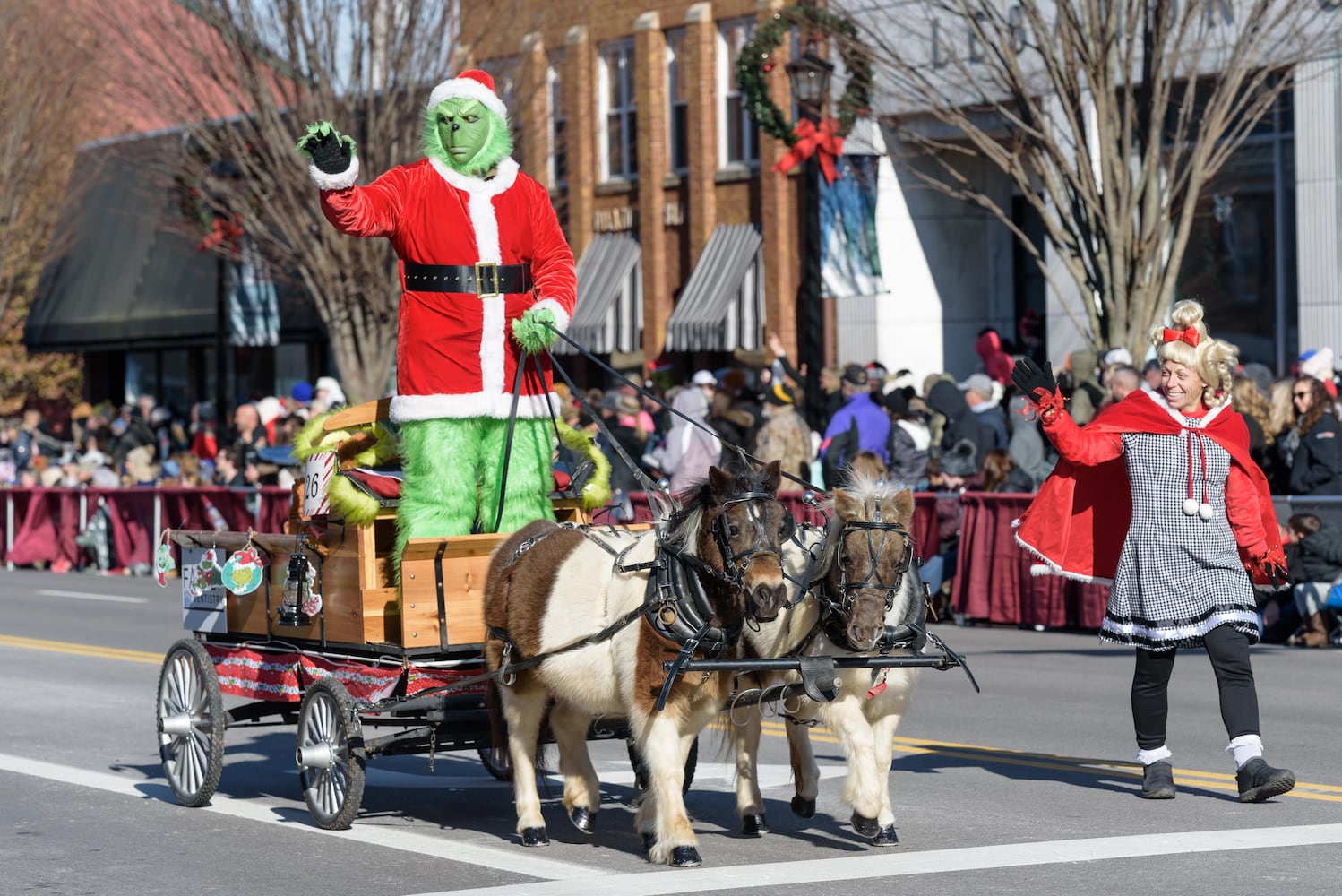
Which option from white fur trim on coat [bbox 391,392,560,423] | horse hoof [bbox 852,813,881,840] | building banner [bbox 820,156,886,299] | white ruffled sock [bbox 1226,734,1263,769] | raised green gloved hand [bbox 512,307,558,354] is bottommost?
horse hoof [bbox 852,813,881,840]

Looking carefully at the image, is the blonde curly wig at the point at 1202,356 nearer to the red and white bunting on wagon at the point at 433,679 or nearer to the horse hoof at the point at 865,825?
the horse hoof at the point at 865,825

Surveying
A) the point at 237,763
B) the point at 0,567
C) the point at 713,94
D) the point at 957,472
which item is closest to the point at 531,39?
the point at 713,94

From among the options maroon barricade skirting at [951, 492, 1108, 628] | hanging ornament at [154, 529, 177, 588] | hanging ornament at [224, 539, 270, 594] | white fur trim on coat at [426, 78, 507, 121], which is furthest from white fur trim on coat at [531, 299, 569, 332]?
maroon barricade skirting at [951, 492, 1108, 628]

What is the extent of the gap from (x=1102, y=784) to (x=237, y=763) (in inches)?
176

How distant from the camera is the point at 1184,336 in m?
8.95

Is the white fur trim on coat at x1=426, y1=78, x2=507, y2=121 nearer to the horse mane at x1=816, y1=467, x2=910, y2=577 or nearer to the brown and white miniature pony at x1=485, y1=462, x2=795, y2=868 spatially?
the brown and white miniature pony at x1=485, y1=462, x2=795, y2=868

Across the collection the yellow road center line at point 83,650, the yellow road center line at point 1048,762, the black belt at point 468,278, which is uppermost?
the black belt at point 468,278

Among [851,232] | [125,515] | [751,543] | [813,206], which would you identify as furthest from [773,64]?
[751,543]

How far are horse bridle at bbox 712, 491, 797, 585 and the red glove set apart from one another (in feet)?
8.84

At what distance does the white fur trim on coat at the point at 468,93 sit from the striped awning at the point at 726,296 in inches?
766

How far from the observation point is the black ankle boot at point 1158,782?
8906 millimetres

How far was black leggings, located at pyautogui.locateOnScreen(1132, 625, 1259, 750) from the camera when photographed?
877cm

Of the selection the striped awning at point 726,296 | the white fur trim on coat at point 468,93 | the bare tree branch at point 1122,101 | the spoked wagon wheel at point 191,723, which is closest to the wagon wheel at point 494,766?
the spoked wagon wheel at point 191,723

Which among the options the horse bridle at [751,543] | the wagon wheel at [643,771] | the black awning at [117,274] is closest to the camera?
the horse bridle at [751,543]
